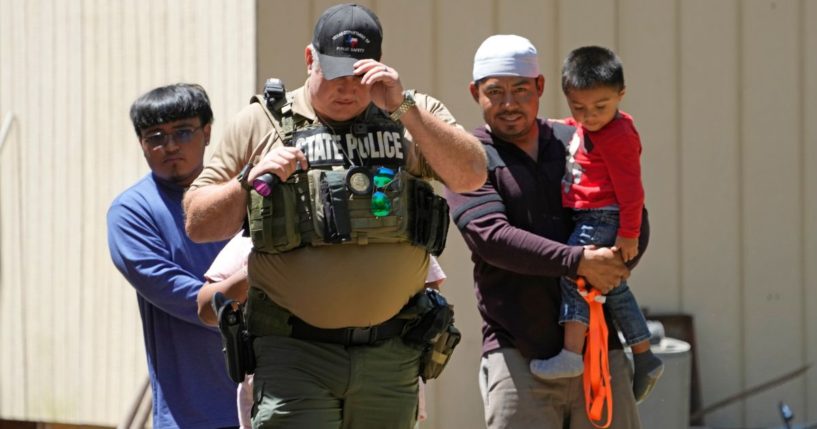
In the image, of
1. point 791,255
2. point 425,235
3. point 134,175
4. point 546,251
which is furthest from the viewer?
point 134,175

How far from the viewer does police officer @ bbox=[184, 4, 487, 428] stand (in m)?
3.52

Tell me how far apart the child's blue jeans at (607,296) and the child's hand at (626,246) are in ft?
0.11

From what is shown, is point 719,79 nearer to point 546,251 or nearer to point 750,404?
point 750,404

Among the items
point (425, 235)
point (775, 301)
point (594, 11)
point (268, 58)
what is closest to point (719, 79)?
point (594, 11)

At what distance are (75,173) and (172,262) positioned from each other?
3.28 m

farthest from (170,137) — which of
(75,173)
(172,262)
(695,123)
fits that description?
(75,173)

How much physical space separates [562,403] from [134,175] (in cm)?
367

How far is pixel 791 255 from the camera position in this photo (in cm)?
630

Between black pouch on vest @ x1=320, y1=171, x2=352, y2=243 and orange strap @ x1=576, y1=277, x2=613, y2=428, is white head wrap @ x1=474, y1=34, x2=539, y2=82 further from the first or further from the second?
black pouch on vest @ x1=320, y1=171, x2=352, y2=243

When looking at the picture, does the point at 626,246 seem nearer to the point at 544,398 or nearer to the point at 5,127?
the point at 544,398

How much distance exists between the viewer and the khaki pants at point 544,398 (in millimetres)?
4207

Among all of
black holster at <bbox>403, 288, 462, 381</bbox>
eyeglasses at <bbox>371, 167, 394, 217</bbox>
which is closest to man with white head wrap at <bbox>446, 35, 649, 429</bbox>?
black holster at <bbox>403, 288, 462, 381</bbox>

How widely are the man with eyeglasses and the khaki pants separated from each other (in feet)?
2.94

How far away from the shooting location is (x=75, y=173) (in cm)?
736
